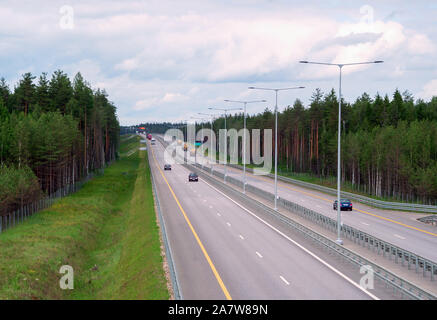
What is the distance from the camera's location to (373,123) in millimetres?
99375

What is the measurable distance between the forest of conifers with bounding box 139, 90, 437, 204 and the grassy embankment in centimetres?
3464

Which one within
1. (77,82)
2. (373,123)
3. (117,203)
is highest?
(77,82)

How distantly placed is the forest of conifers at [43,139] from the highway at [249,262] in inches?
622

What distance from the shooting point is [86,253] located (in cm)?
3897

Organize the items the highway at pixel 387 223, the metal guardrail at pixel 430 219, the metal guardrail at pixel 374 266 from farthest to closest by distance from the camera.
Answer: the metal guardrail at pixel 430 219
the highway at pixel 387 223
the metal guardrail at pixel 374 266

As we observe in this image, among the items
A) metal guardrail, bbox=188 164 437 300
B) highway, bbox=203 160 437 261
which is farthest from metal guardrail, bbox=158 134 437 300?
highway, bbox=203 160 437 261

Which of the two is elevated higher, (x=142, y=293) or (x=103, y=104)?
(x=103, y=104)

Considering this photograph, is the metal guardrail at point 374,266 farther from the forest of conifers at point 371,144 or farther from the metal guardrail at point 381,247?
the forest of conifers at point 371,144

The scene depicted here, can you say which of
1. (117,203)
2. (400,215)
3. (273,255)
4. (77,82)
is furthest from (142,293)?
(77,82)

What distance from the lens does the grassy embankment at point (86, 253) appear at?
86.6 ft

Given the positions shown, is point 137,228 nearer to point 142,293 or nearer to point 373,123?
point 142,293

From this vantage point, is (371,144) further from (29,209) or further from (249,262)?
(249,262)

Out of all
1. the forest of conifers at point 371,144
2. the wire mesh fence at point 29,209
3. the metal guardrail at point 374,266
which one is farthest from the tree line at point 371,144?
the wire mesh fence at point 29,209
